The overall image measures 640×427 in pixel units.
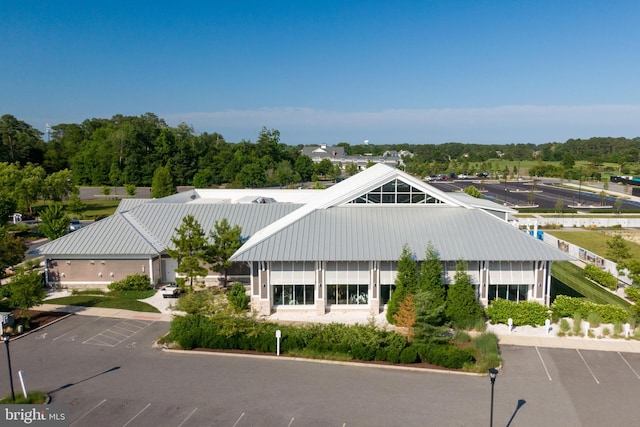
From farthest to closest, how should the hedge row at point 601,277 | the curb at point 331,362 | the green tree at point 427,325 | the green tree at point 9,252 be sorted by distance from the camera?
the hedge row at point 601,277
the green tree at point 9,252
the green tree at point 427,325
the curb at point 331,362

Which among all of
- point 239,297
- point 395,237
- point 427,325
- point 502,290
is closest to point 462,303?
point 502,290

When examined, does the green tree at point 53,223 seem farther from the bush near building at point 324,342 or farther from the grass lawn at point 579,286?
the grass lawn at point 579,286

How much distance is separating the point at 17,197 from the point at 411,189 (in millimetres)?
57667

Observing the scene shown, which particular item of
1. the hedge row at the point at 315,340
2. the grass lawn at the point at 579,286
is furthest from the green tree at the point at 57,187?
the grass lawn at the point at 579,286

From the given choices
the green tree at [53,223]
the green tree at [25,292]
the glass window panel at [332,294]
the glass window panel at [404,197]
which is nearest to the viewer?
the green tree at [25,292]

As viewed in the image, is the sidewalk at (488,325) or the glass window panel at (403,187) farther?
the glass window panel at (403,187)

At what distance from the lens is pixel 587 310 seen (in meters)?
29.4

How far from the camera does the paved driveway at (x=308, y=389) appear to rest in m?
19.0

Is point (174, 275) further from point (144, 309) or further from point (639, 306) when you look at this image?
point (639, 306)

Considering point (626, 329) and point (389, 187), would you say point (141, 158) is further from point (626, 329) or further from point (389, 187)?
point (626, 329)

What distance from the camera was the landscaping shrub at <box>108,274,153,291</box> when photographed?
3556cm

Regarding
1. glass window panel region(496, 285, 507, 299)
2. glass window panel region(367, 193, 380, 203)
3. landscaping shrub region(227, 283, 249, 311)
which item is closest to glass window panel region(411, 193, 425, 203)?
glass window panel region(367, 193, 380, 203)

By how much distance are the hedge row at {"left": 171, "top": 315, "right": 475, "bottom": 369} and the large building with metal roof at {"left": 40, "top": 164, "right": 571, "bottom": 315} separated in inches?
185

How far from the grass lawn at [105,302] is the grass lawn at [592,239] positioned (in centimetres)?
4168
